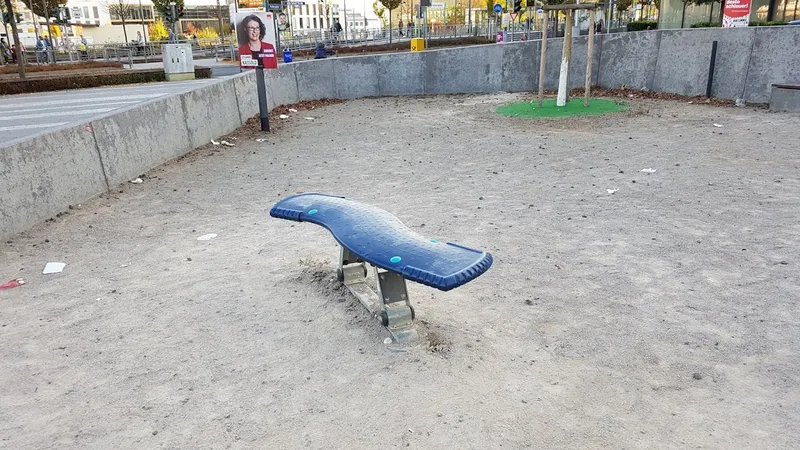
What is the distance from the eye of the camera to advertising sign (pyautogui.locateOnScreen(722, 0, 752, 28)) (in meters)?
12.6

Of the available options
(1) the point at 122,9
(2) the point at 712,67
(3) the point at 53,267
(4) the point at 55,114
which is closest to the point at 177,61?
(4) the point at 55,114

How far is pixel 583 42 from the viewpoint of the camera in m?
15.1

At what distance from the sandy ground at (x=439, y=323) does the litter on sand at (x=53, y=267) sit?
8 cm

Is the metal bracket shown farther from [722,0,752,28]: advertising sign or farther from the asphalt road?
[722,0,752,28]: advertising sign

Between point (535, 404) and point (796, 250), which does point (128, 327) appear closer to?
point (535, 404)

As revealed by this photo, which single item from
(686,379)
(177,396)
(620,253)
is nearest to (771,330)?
(686,379)

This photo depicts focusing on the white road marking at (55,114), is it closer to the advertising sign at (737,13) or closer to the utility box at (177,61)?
the utility box at (177,61)

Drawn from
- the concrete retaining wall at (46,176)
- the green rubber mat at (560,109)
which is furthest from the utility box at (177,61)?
the concrete retaining wall at (46,176)

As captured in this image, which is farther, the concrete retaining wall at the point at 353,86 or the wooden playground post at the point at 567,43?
the wooden playground post at the point at 567,43

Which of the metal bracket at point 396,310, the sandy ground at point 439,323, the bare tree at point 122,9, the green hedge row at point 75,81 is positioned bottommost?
the sandy ground at point 439,323

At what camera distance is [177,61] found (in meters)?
22.5

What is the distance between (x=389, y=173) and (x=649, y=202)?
10.5 feet

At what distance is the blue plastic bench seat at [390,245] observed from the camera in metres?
2.92

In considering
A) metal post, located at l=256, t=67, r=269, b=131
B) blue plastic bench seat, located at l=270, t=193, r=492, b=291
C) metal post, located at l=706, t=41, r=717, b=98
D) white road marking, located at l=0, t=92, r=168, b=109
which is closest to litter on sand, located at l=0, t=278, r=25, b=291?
blue plastic bench seat, located at l=270, t=193, r=492, b=291
